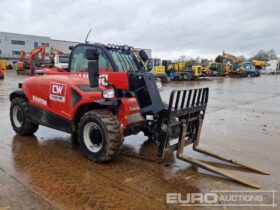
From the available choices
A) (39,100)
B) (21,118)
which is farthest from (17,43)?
(39,100)

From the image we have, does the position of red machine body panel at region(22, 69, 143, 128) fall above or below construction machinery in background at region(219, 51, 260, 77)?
below

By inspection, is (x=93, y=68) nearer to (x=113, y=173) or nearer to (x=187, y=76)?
(x=113, y=173)

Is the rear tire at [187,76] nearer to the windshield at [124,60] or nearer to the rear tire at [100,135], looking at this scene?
the windshield at [124,60]

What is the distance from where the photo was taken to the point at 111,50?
5.55m

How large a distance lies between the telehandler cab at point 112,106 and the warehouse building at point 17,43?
72.3 m

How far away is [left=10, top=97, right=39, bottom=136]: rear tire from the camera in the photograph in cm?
630

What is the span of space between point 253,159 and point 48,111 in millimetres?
4126

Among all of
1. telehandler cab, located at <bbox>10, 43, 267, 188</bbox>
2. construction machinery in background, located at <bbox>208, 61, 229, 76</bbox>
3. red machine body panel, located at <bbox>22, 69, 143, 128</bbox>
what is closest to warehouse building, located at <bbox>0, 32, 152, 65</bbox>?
construction machinery in background, located at <bbox>208, 61, 229, 76</bbox>

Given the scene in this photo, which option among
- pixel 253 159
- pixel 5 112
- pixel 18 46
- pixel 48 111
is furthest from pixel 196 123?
pixel 18 46

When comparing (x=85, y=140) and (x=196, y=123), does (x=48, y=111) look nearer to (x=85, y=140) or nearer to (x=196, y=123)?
(x=85, y=140)

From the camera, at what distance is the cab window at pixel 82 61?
17.7 ft

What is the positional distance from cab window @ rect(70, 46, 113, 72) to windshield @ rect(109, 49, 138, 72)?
206 mm

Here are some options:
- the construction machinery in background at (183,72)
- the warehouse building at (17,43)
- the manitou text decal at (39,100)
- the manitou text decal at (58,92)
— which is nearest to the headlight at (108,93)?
the manitou text decal at (58,92)

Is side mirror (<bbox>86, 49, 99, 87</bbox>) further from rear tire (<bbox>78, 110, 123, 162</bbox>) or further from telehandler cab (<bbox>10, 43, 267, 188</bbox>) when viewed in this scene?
rear tire (<bbox>78, 110, 123, 162</bbox>)
